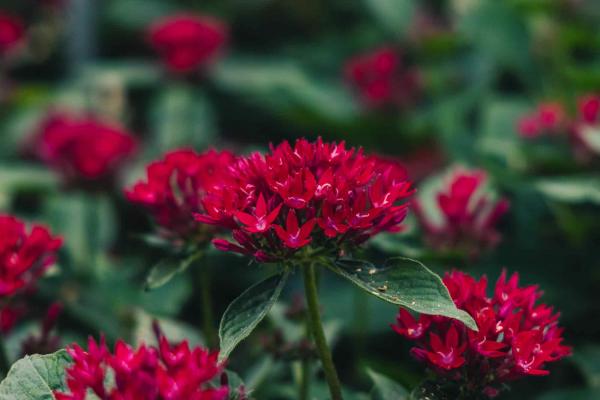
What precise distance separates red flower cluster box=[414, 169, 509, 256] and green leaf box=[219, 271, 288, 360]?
55cm

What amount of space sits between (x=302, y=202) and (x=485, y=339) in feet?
0.89

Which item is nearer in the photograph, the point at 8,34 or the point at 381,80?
the point at 381,80

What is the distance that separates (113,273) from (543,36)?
69.1 inches

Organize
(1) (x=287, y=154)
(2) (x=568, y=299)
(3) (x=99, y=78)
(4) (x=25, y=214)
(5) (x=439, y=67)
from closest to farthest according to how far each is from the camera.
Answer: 1. (1) (x=287, y=154)
2. (2) (x=568, y=299)
3. (4) (x=25, y=214)
4. (3) (x=99, y=78)
5. (5) (x=439, y=67)

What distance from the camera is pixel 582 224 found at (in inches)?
76.4

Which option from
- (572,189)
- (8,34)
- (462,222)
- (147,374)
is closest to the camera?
(147,374)

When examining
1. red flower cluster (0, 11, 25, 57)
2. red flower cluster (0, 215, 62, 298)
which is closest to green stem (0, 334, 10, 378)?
red flower cluster (0, 215, 62, 298)

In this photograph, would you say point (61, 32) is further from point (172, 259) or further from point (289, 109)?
point (172, 259)

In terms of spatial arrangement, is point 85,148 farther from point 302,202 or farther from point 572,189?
point 302,202

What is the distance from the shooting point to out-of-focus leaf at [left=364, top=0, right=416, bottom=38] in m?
3.30

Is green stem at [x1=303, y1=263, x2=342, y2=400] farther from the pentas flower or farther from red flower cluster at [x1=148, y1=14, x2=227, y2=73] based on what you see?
red flower cluster at [x1=148, y1=14, x2=227, y2=73]

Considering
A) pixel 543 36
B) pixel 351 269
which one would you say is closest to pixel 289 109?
pixel 543 36

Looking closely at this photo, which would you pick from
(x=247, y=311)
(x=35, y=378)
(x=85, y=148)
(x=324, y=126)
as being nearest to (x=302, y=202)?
(x=247, y=311)

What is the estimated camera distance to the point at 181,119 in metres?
2.93
